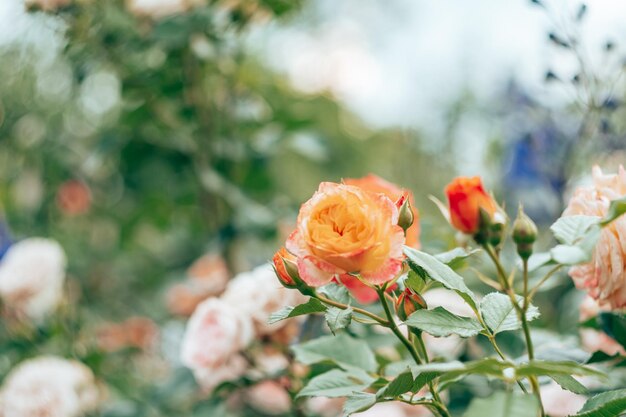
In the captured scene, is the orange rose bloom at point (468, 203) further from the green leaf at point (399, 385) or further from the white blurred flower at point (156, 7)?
the white blurred flower at point (156, 7)

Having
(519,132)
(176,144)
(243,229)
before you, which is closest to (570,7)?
(519,132)

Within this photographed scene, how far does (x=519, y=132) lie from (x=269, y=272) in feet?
2.34

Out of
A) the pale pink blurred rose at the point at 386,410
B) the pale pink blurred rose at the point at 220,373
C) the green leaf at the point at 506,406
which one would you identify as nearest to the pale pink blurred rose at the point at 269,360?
the pale pink blurred rose at the point at 220,373

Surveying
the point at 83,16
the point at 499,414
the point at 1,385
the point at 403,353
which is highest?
the point at 499,414

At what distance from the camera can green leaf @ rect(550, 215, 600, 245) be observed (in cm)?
46

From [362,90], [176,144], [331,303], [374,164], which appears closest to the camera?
[331,303]

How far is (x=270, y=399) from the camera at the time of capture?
3.27ft

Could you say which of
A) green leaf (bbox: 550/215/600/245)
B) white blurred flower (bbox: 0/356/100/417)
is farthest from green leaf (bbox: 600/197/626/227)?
white blurred flower (bbox: 0/356/100/417)

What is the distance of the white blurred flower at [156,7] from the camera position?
111 cm

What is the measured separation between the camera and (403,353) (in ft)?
2.67

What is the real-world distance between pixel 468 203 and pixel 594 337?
397 mm

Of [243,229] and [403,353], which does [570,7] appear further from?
[243,229]

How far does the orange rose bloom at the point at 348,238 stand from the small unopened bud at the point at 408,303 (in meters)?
0.04

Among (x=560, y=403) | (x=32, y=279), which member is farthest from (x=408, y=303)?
(x=32, y=279)
